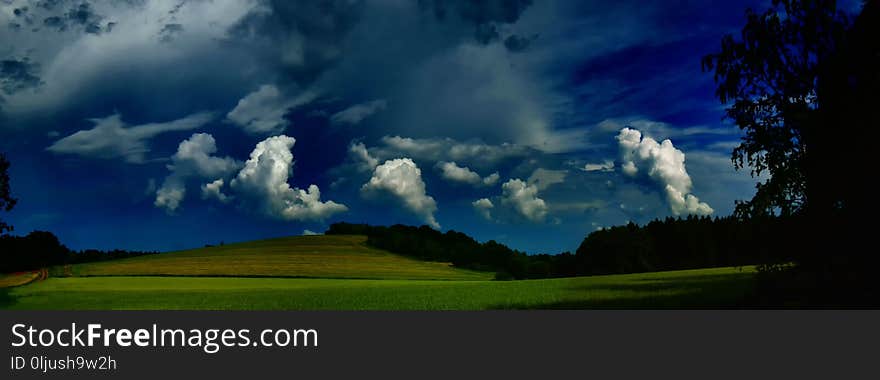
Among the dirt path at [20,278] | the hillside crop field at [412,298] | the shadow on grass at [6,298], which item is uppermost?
the dirt path at [20,278]

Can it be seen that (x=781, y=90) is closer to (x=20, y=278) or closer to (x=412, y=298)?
(x=412, y=298)

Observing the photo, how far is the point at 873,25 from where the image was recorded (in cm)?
2178

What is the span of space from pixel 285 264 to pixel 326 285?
23607mm

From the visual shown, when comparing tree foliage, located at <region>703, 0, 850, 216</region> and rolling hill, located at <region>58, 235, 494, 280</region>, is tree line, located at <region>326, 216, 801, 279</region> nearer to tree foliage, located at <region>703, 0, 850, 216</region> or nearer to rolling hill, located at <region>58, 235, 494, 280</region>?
rolling hill, located at <region>58, 235, 494, 280</region>

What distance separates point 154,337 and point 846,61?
24930 millimetres

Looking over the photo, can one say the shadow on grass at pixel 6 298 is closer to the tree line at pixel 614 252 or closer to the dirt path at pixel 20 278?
the dirt path at pixel 20 278

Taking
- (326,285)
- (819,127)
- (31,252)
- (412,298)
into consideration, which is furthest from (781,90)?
(31,252)

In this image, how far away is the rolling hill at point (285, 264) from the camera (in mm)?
66438

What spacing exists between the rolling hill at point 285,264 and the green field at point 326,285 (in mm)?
135

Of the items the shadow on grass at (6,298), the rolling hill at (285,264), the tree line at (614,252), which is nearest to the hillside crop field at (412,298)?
the shadow on grass at (6,298)

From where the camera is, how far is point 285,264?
74.6 meters

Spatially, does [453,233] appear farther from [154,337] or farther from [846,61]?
[154,337]

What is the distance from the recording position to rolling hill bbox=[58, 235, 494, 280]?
6644cm

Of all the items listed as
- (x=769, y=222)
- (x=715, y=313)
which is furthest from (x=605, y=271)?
(x=715, y=313)
